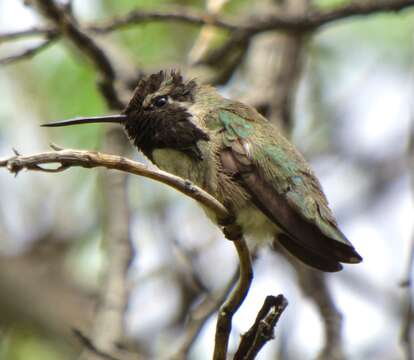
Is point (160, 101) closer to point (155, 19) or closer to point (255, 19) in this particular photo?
point (155, 19)

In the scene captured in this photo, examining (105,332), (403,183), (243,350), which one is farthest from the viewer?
(403,183)

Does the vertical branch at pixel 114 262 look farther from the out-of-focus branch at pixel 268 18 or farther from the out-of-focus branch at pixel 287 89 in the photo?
the out-of-focus branch at pixel 287 89

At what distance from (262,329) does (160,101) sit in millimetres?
1410

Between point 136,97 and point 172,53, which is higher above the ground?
point 172,53

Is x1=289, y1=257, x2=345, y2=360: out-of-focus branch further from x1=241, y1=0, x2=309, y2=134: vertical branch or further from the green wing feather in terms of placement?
x1=241, y1=0, x2=309, y2=134: vertical branch

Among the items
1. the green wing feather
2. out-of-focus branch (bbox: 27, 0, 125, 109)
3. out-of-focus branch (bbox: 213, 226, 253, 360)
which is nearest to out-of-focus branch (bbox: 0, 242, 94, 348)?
out-of-focus branch (bbox: 27, 0, 125, 109)

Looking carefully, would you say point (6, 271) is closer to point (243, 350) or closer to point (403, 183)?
point (403, 183)

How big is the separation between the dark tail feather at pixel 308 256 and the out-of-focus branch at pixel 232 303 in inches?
24.5

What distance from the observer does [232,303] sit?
9.43 feet

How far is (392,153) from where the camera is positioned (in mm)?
7957

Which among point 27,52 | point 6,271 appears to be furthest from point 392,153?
point 27,52

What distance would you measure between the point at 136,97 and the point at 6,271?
3.60 m

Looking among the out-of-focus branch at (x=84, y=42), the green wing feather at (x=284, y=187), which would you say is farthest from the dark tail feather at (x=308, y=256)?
the out-of-focus branch at (x=84, y=42)

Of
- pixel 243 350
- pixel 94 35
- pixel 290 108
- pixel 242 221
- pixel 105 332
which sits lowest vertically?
pixel 243 350
